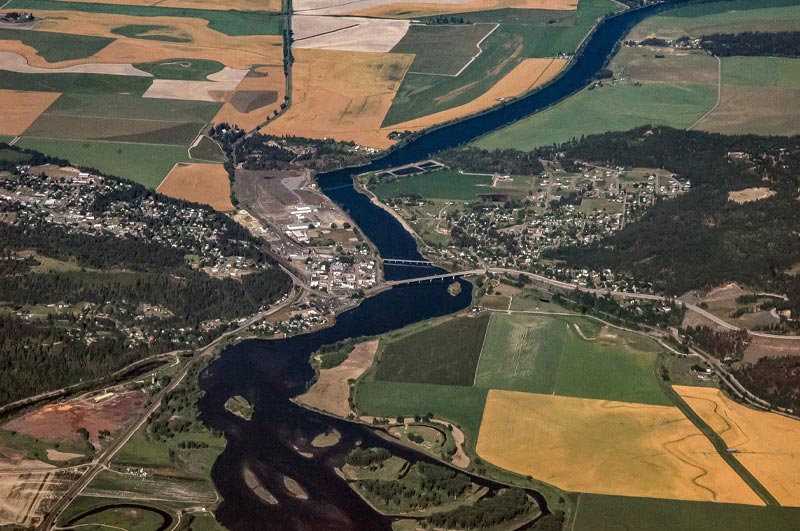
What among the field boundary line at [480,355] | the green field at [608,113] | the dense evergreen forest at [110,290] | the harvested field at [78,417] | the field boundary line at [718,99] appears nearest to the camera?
the harvested field at [78,417]

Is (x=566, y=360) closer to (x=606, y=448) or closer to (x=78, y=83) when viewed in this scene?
(x=606, y=448)

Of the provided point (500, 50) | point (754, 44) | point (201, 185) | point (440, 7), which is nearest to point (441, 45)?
point (500, 50)

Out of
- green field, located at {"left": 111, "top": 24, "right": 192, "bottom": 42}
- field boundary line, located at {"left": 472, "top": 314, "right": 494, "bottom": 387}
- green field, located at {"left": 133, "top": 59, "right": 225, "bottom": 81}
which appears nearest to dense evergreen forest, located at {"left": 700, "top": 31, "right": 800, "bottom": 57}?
green field, located at {"left": 133, "top": 59, "right": 225, "bottom": 81}

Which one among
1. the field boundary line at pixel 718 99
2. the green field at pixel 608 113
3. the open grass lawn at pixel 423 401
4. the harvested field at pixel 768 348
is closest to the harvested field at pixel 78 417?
the open grass lawn at pixel 423 401

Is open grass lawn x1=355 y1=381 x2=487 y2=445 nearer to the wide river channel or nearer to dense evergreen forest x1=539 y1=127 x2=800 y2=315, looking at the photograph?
the wide river channel

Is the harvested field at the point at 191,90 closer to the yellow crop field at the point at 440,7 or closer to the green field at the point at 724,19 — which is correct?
the yellow crop field at the point at 440,7
